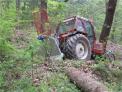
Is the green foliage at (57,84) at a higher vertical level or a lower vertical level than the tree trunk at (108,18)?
lower

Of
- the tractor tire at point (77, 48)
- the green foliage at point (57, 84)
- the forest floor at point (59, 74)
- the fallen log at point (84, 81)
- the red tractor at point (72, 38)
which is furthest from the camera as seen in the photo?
the tractor tire at point (77, 48)

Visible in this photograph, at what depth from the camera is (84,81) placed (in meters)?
8.67

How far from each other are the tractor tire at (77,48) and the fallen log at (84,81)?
2.16 meters

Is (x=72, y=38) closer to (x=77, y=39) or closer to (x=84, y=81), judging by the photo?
(x=77, y=39)

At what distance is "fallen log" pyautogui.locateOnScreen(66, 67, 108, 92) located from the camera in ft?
26.3

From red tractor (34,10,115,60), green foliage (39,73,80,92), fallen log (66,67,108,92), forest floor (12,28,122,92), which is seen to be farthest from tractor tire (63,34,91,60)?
green foliage (39,73,80,92)

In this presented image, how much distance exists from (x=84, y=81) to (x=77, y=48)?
12.5ft

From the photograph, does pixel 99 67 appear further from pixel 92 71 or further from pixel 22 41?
pixel 22 41

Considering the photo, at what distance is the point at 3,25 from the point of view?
10406 mm

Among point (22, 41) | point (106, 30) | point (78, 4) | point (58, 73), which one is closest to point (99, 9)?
point (78, 4)

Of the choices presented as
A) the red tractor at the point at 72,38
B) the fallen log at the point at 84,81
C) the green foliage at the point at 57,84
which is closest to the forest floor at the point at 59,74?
the green foliage at the point at 57,84

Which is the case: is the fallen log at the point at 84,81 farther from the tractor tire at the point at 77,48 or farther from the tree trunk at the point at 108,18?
the tree trunk at the point at 108,18

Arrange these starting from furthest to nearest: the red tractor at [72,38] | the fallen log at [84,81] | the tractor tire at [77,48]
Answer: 1. the tractor tire at [77,48]
2. the red tractor at [72,38]
3. the fallen log at [84,81]

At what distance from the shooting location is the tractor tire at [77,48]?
11844mm
